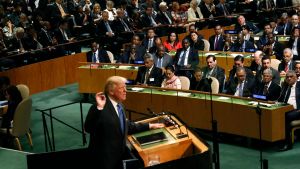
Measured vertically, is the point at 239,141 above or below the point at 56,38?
below

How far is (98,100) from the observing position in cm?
562

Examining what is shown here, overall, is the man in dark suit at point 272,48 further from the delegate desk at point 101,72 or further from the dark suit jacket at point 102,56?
the dark suit jacket at point 102,56

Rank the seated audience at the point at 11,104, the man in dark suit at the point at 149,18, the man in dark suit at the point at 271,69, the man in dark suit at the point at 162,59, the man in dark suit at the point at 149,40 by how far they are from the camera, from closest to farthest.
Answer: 1. the seated audience at the point at 11,104
2. the man in dark suit at the point at 271,69
3. the man in dark suit at the point at 162,59
4. the man in dark suit at the point at 149,40
5. the man in dark suit at the point at 149,18

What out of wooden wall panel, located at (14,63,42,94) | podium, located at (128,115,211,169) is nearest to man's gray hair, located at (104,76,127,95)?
podium, located at (128,115,211,169)

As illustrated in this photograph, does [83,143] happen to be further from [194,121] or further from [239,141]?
[239,141]

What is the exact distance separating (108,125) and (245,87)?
4874mm

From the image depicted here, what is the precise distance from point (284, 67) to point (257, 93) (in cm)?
180

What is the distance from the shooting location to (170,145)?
253 inches

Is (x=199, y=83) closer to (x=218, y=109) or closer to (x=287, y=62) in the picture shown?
(x=218, y=109)

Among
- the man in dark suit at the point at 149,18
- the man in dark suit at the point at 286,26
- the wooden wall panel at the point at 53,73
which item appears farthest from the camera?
the man in dark suit at the point at 149,18

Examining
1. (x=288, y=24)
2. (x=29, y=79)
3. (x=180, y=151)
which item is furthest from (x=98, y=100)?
(x=288, y=24)

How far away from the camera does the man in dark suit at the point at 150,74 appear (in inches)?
450

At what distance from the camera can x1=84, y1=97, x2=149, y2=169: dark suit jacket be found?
566 centimetres

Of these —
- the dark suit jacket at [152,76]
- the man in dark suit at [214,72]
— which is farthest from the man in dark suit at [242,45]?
the dark suit jacket at [152,76]
